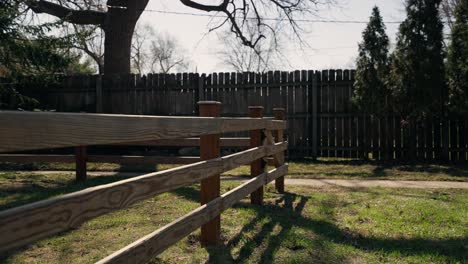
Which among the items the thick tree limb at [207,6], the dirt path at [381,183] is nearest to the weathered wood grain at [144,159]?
the dirt path at [381,183]

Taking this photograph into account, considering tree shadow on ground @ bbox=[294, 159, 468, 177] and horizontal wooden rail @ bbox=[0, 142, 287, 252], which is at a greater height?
horizontal wooden rail @ bbox=[0, 142, 287, 252]

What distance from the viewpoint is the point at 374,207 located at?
6.12 metres

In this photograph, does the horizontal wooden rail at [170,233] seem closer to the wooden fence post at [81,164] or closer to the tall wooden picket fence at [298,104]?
the wooden fence post at [81,164]

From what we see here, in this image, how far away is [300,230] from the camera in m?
4.95

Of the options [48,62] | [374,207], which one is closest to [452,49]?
[374,207]

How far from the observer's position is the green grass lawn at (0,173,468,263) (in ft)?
13.3

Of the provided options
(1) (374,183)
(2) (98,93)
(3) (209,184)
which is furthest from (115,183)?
(2) (98,93)

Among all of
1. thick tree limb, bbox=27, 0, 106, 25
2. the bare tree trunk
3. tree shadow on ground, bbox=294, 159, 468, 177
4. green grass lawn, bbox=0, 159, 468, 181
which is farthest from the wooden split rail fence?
thick tree limb, bbox=27, 0, 106, 25

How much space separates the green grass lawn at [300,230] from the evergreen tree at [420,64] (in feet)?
12.5

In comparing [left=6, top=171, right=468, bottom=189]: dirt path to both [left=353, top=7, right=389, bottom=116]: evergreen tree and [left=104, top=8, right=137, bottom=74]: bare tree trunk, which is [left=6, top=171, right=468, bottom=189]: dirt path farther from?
[left=104, top=8, right=137, bottom=74]: bare tree trunk

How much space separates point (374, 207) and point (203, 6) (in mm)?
14393

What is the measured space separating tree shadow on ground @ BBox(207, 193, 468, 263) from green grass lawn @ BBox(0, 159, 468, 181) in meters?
4.03

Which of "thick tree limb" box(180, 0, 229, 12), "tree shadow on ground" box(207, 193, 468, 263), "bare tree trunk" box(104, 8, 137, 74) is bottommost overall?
"tree shadow on ground" box(207, 193, 468, 263)

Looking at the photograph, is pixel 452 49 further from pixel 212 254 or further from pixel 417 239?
pixel 212 254
